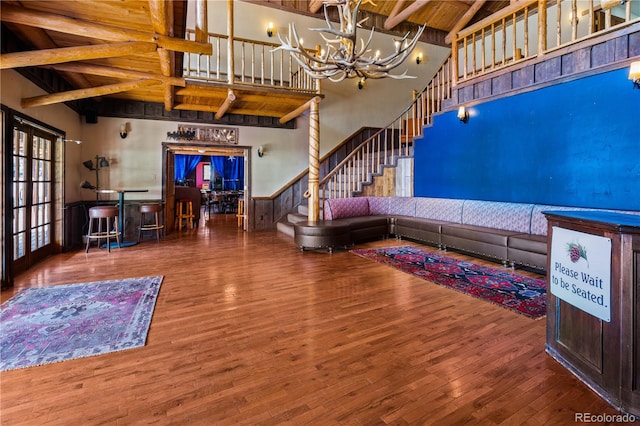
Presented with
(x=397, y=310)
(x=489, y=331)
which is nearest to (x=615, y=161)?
(x=489, y=331)

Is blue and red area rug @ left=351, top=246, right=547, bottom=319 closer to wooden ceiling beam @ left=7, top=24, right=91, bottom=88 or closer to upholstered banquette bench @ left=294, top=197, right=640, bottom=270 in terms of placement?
upholstered banquette bench @ left=294, top=197, right=640, bottom=270

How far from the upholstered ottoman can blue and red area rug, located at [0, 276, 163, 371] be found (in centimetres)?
254

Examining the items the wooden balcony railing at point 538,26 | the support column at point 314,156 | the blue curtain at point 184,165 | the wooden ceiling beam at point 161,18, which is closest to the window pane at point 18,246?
the wooden ceiling beam at point 161,18

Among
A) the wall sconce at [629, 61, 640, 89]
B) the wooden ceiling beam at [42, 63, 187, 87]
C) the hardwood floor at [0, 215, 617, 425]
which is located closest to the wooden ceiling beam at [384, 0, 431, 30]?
the wall sconce at [629, 61, 640, 89]

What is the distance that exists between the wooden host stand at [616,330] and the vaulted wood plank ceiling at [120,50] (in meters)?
3.48

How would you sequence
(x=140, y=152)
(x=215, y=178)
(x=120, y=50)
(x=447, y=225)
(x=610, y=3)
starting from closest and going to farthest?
1. (x=120, y=50)
2. (x=610, y=3)
3. (x=447, y=225)
4. (x=140, y=152)
5. (x=215, y=178)

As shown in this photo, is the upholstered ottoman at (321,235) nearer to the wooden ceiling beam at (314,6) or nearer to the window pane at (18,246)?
the window pane at (18,246)

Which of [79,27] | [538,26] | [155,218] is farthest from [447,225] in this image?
[155,218]

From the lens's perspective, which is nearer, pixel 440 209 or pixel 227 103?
pixel 227 103

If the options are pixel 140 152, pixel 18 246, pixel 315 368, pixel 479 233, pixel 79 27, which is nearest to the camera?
pixel 315 368

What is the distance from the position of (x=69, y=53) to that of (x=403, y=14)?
7761mm

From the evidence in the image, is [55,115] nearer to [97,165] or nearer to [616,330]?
[97,165]

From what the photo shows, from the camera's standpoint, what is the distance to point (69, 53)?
348 cm

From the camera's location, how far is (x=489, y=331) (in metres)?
2.71
